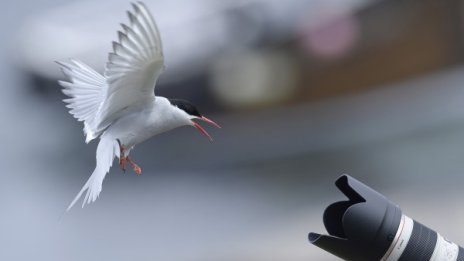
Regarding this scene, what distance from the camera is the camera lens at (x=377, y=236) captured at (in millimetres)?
1048

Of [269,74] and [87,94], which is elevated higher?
[269,74]

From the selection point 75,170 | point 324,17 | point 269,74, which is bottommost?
point 75,170

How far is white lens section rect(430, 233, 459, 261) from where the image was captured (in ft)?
3.53

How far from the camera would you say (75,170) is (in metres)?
6.09

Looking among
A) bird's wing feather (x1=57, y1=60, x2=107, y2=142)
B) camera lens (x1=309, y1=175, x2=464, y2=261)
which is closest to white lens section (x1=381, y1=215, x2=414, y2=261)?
camera lens (x1=309, y1=175, x2=464, y2=261)

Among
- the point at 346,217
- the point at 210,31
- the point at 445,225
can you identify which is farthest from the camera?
the point at 210,31

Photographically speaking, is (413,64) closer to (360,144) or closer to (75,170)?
(360,144)

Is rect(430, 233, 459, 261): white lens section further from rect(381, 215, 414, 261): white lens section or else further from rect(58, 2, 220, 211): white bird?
rect(58, 2, 220, 211): white bird

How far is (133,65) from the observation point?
1082mm

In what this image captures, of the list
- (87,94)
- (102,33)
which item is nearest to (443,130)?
(102,33)

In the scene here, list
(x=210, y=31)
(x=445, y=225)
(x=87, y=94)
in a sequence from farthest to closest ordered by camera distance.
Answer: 1. (x=210, y=31)
2. (x=445, y=225)
3. (x=87, y=94)

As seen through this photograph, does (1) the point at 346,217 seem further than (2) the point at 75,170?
No

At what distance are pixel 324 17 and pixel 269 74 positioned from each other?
1.38 feet

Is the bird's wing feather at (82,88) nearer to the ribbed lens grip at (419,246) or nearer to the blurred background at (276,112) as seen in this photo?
the ribbed lens grip at (419,246)
